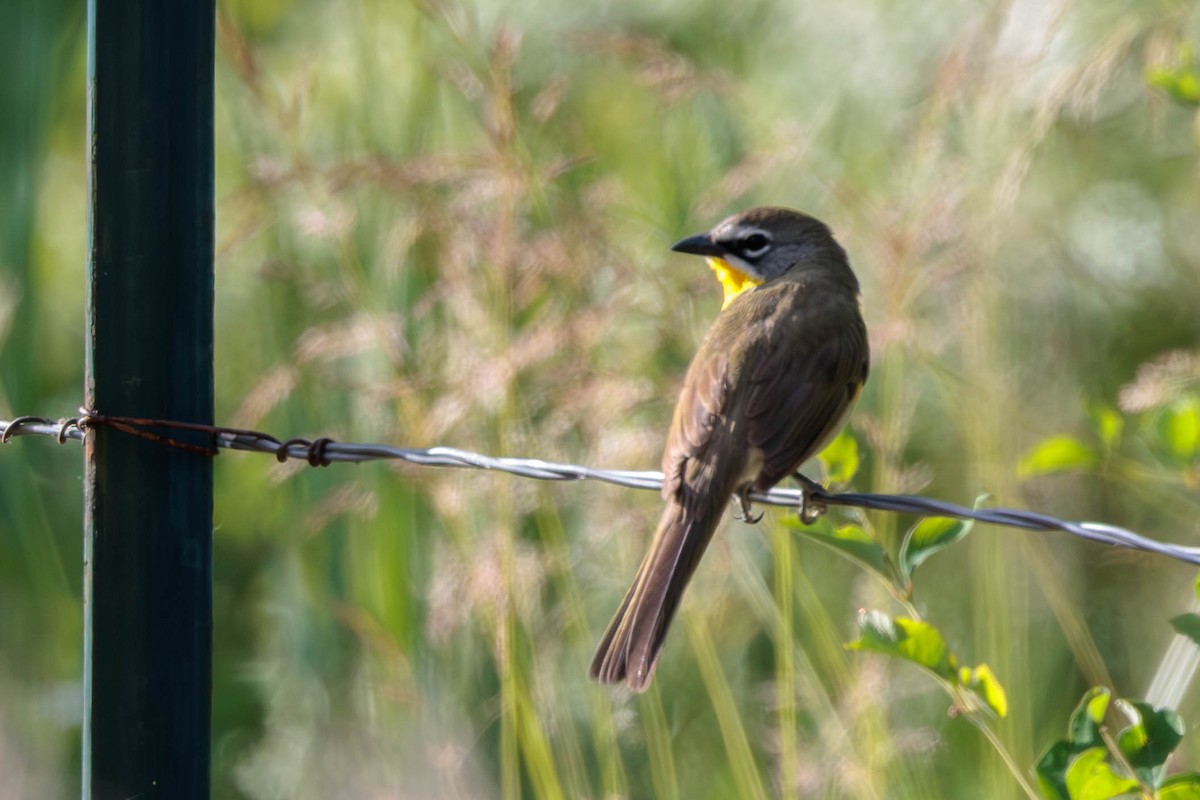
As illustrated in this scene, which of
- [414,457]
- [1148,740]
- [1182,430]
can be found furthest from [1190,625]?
[414,457]

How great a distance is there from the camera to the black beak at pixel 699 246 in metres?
3.35

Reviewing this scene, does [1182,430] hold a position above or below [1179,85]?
below

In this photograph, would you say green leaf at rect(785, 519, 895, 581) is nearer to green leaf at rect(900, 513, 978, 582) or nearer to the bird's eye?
green leaf at rect(900, 513, 978, 582)

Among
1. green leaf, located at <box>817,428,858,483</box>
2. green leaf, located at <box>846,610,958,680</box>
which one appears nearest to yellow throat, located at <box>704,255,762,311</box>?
green leaf, located at <box>817,428,858,483</box>

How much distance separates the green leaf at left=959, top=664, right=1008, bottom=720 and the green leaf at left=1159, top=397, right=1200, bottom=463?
41 cm

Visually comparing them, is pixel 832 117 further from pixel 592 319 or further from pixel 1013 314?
pixel 592 319

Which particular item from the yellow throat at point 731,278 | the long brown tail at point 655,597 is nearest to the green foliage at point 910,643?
the long brown tail at point 655,597

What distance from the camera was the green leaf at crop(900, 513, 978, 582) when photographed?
2055 millimetres

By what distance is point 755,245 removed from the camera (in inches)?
138

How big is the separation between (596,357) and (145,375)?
5.82 ft

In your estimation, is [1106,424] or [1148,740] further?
[1106,424]

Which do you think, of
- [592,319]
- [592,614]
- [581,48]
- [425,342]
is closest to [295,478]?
[425,342]

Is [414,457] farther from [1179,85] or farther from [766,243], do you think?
[766,243]

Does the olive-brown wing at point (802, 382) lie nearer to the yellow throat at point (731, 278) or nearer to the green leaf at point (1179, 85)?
the yellow throat at point (731, 278)
